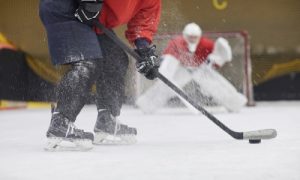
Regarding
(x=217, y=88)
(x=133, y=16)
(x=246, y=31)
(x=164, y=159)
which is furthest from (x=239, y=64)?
(x=164, y=159)

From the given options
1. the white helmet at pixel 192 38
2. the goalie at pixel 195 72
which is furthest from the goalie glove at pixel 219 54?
the white helmet at pixel 192 38

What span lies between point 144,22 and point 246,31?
12.4 feet

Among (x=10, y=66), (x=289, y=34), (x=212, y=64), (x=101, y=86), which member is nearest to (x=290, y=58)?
(x=289, y=34)

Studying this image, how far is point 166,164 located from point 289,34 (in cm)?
470

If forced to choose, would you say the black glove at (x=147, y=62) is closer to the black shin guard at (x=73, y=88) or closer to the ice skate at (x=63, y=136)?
the black shin guard at (x=73, y=88)

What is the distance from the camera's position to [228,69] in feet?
19.5

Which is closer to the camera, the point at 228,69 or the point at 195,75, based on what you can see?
the point at 195,75

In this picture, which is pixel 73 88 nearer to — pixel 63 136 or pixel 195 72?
pixel 63 136

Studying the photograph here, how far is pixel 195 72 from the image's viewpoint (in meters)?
4.45

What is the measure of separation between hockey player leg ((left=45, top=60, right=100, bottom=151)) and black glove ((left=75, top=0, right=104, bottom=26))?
0.15 metres

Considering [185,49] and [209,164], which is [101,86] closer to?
[209,164]

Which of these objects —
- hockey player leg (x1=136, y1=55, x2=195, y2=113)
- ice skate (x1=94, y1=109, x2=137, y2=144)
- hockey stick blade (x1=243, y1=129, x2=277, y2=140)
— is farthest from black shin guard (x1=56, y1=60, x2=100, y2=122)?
hockey player leg (x1=136, y1=55, x2=195, y2=113)

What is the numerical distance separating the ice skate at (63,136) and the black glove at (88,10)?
1.08ft

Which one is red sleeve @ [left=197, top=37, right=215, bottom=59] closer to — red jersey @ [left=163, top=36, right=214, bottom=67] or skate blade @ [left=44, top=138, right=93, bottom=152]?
red jersey @ [left=163, top=36, right=214, bottom=67]
